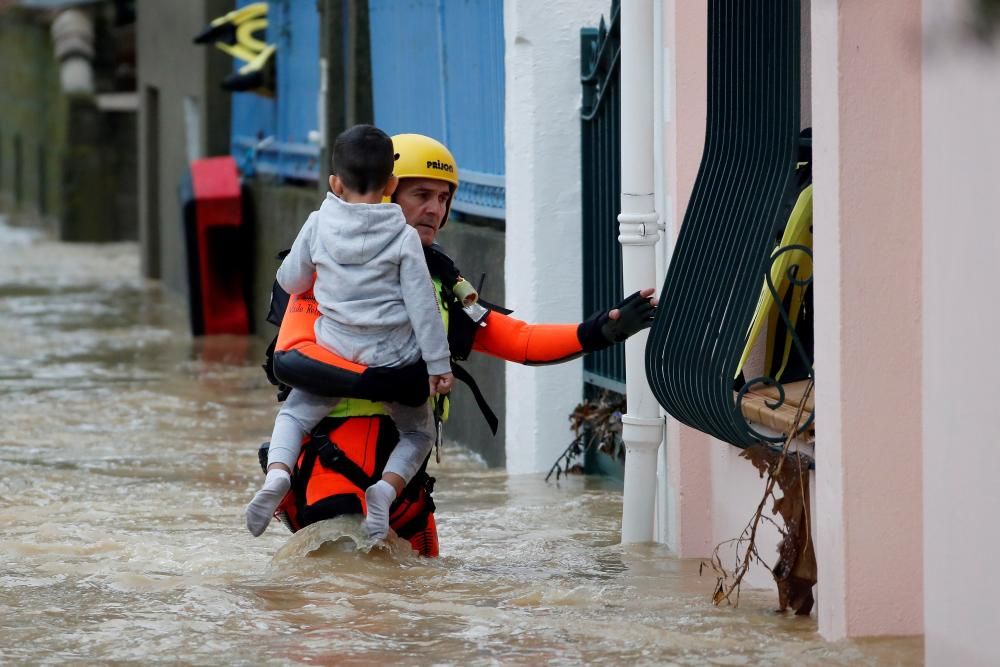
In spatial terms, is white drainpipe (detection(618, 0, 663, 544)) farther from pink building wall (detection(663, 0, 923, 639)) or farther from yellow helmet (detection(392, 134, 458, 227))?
pink building wall (detection(663, 0, 923, 639))

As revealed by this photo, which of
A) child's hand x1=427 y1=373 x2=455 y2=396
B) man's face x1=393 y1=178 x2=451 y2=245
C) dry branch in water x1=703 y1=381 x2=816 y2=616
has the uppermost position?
man's face x1=393 y1=178 x2=451 y2=245

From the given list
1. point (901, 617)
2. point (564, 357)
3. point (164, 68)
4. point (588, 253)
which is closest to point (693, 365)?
point (564, 357)

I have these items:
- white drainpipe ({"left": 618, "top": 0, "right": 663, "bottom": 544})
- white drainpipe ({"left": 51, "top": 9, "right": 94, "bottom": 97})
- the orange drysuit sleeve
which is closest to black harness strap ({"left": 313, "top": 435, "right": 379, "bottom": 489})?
the orange drysuit sleeve

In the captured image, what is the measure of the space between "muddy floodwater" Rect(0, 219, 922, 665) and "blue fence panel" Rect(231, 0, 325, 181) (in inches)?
195

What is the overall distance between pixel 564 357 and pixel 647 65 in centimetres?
120

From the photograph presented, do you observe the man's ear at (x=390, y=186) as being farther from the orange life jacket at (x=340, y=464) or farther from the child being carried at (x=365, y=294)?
the orange life jacket at (x=340, y=464)

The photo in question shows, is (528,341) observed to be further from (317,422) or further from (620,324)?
(317,422)

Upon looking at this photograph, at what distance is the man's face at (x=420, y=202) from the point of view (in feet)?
17.5

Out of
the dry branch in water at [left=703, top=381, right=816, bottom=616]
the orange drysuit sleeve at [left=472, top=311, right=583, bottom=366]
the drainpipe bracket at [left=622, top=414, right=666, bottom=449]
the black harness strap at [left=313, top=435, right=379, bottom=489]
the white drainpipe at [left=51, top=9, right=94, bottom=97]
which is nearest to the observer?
the dry branch in water at [left=703, top=381, right=816, bottom=616]

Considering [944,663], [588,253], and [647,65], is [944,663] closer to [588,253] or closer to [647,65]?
[647,65]

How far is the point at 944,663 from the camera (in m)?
4.12

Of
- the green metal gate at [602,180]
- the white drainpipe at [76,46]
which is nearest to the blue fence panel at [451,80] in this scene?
the green metal gate at [602,180]

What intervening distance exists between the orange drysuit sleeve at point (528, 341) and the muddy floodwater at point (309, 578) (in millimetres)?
669

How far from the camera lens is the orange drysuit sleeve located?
5359 millimetres
